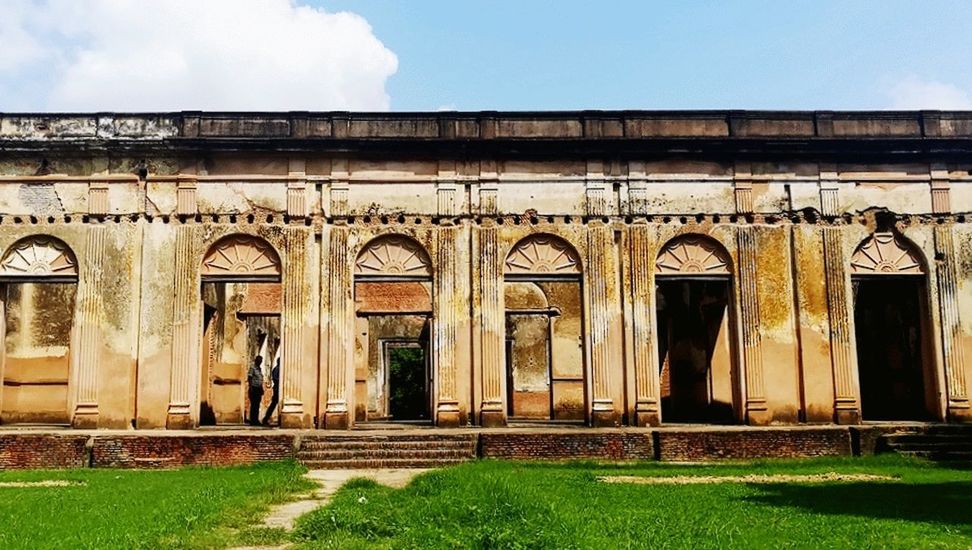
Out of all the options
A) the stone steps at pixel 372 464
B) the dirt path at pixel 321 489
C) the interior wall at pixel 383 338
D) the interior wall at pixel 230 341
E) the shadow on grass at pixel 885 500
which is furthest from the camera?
the interior wall at pixel 383 338

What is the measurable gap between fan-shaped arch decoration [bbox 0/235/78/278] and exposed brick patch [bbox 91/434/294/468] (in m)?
4.31

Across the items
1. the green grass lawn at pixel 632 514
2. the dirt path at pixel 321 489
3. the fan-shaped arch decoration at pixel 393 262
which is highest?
the fan-shaped arch decoration at pixel 393 262

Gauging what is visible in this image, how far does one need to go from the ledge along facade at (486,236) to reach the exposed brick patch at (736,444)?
6.83 feet

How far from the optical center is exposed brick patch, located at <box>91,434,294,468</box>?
1381 cm

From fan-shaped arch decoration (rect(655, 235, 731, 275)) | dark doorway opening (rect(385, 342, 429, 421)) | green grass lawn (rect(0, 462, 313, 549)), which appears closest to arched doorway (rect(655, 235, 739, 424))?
fan-shaped arch decoration (rect(655, 235, 731, 275))

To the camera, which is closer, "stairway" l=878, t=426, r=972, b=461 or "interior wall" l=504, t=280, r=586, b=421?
"stairway" l=878, t=426, r=972, b=461

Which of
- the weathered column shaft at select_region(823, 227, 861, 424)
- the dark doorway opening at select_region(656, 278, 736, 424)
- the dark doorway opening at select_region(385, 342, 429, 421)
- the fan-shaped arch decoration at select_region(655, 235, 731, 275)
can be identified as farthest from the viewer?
the dark doorway opening at select_region(385, 342, 429, 421)

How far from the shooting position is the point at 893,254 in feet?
57.0

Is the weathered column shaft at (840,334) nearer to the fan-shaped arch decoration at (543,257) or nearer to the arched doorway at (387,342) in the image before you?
the fan-shaped arch decoration at (543,257)

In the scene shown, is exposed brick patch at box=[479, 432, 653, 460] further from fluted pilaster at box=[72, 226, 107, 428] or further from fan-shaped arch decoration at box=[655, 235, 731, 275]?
fluted pilaster at box=[72, 226, 107, 428]

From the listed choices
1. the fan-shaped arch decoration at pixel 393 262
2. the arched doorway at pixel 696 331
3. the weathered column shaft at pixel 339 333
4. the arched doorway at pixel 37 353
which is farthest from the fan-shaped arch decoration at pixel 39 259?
the arched doorway at pixel 696 331

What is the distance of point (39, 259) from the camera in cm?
1688

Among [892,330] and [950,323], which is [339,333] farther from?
[892,330]

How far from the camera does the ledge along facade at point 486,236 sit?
54.1 ft
